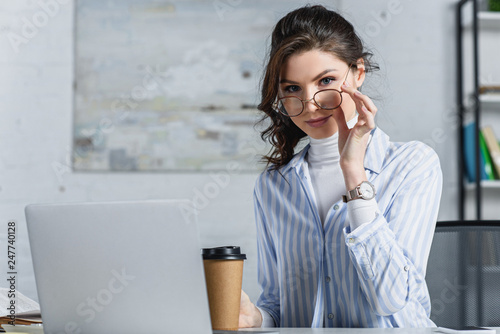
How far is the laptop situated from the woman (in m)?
0.35

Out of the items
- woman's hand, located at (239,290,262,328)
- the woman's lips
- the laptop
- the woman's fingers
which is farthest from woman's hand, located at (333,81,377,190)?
the laptop

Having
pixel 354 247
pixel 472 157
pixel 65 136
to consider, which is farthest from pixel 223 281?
pixel 472 157

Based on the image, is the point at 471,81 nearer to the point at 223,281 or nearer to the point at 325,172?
the point at 325,172

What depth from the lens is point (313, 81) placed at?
1.20m

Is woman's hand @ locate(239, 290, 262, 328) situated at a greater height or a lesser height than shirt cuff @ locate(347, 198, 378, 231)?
lesser

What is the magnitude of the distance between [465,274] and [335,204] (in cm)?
39

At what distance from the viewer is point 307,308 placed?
4.17 ft

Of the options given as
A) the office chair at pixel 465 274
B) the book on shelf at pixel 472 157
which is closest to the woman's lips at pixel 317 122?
the office chair at pixel 465 274

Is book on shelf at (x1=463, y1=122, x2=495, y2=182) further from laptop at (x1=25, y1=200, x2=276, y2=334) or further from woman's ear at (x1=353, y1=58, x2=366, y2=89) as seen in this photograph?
laptop at (x1=25, y1=200, x2=276, y2=334)

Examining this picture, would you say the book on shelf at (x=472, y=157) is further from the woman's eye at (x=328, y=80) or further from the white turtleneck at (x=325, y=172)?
the woman's eye at (x=328, y=80)

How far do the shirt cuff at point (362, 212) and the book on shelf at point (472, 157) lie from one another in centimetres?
165

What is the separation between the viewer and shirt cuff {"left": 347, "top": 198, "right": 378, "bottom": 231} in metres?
1.06

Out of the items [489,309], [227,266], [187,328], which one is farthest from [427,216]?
[187,328]

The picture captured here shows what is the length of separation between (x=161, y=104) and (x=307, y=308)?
5.20 ft
